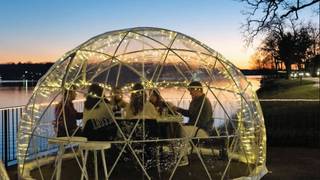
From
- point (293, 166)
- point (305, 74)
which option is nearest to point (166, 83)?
point (293, 166)

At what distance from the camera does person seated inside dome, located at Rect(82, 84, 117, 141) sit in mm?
8766

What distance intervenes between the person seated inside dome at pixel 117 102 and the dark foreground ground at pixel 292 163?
2.16 meters

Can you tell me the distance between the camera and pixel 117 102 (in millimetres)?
9891

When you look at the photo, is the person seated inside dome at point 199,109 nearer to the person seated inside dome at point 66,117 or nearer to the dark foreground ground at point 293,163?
the dark foreground ground at point 293,163

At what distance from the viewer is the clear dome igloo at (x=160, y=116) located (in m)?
8.88

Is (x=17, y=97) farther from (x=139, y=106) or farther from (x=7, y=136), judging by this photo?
(x=139, y=106)

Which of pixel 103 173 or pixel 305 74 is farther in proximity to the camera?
pixel 305 74

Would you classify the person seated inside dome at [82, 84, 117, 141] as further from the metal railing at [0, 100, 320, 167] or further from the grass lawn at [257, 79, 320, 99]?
the grass lawn at [257, 79, 320, 99]

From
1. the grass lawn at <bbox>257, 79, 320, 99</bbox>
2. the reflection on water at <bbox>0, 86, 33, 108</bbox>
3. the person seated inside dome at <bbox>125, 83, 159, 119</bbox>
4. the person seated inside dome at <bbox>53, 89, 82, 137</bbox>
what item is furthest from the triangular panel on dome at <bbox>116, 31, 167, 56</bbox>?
the grass lawn at <bbox>257, 79, 320, 99</bbox>

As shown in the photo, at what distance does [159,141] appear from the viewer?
8.65 meters

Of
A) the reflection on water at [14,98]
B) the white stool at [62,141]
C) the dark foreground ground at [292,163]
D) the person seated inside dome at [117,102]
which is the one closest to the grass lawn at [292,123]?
the dark foreground ground at [292,163]

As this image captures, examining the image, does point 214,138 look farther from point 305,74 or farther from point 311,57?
point 305,74

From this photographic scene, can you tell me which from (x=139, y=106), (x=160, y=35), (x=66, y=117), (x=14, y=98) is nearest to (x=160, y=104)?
(x=139, y=106)

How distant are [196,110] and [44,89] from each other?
2.58 metres
